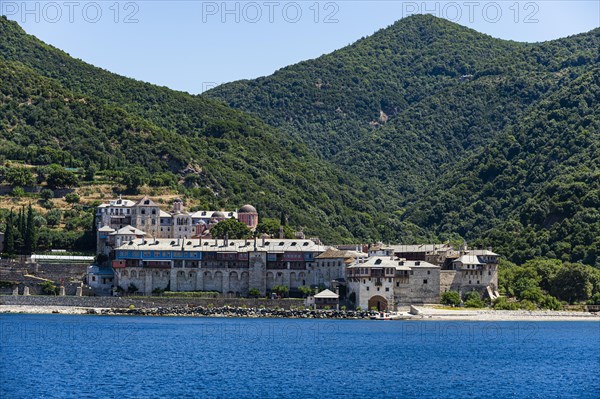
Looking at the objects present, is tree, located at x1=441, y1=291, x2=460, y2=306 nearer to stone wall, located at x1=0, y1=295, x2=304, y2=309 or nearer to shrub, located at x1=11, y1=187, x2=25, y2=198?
stone wall, located at x1=0, y1=295, x2=304, y2=309

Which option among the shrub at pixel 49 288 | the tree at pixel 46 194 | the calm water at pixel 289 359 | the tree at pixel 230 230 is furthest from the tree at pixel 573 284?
the tree at pixel 46 194

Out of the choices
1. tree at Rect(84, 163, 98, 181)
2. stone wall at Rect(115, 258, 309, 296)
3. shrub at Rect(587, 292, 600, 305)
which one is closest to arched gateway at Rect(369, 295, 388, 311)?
stone wall at Rect(115, 258, 309, 296)

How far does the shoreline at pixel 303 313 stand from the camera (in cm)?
10694

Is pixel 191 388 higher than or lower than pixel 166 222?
lower

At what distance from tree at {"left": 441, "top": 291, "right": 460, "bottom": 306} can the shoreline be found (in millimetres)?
2321

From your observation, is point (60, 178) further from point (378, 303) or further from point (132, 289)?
point (378, 303)

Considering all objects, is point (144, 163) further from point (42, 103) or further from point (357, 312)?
point (357, 312)

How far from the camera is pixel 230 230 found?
128 metres

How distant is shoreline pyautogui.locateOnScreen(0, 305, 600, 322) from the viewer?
106938 millimetres

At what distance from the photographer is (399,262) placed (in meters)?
111

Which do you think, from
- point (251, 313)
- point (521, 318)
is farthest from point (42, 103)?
point (521, 318)

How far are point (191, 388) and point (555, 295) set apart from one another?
64.2 metres

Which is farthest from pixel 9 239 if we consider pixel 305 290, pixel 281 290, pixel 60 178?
pixel 305 290

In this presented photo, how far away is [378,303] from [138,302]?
857 inches
